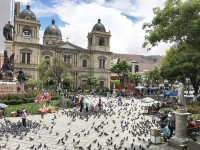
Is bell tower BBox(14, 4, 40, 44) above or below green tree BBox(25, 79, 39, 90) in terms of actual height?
above

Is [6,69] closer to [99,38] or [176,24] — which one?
[176,24]

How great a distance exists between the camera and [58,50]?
185ft

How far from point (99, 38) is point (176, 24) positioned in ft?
132

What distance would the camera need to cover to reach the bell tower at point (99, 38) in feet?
198

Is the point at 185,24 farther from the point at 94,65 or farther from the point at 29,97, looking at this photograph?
the point at 94,65

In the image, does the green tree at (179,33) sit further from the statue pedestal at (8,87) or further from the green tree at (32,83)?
the green tree at (32,83)

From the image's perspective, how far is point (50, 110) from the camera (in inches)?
808

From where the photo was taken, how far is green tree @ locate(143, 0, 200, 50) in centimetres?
2072

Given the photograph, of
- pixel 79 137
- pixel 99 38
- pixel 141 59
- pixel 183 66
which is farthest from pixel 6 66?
pixel 141 59

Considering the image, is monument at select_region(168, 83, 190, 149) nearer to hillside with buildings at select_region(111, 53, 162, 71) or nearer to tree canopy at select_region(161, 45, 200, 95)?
tree canopy at select_region(161, 45, 200, 95)

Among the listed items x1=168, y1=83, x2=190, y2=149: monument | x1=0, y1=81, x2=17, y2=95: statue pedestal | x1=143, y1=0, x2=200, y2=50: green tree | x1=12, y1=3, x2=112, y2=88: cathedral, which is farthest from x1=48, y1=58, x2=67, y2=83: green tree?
x1=168, y1=83, x2=190, y2=149: monument

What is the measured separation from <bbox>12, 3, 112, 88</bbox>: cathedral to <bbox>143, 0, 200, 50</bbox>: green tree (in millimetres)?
28983

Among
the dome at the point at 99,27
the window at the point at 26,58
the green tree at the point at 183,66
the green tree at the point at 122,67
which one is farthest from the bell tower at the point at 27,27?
the green tree at the point at 183,66

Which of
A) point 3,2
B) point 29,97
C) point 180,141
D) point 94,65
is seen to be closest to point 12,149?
point 180,141
